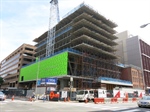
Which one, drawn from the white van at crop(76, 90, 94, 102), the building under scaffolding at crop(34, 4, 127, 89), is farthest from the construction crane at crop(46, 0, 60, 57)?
the white van at crop(76, 90, 94, 102)

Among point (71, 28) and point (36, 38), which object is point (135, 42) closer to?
point (71, 28)

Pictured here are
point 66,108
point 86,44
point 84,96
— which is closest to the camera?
point 66,108

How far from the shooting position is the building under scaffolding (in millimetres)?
47759

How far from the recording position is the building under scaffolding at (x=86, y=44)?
157ft

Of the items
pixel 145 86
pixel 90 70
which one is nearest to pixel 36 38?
pixel 90 70

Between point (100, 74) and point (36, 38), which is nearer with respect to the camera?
point (100, 74)

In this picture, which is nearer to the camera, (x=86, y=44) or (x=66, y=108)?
(x=66, y=108)

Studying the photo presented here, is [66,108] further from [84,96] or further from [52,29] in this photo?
[52,29]

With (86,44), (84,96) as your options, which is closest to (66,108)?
(84,96)

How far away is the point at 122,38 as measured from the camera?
78500 mm

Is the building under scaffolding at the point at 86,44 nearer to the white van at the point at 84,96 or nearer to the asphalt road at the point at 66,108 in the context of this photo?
the white van at the point at 84,96

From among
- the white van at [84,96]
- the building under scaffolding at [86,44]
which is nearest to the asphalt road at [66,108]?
the white van at [84,96]

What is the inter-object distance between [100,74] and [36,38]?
138ft

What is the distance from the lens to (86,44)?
161ft
